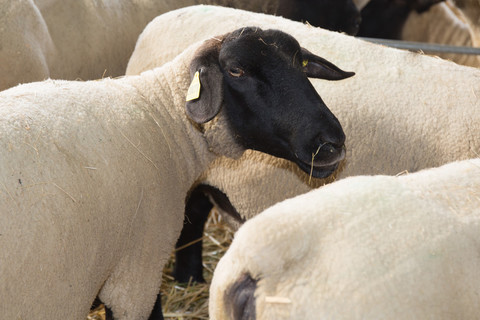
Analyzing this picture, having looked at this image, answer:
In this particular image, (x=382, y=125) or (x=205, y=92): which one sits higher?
(x=205, y=92)

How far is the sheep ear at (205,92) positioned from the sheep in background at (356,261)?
101cm

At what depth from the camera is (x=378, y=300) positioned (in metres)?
1.33

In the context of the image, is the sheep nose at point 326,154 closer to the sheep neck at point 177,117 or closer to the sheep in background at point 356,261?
the sheep neck at point 177,117

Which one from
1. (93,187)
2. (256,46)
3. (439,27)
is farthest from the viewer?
(439,27)

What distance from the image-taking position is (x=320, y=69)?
2.77 metres

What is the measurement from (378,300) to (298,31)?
2.19 m

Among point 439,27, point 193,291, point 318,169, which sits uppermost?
point 318,169

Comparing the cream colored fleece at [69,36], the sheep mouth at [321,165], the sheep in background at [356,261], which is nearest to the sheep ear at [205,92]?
the sheep mouth at [321,165]

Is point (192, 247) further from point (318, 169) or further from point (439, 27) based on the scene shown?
point (439, 27)

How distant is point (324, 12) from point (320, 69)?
90.9 inches

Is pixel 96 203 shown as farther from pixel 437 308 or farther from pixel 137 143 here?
pixel 437 308

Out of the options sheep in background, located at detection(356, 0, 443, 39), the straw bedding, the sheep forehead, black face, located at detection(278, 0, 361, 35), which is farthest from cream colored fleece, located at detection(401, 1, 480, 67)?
the sheep forehead

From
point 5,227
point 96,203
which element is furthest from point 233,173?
point 5,227

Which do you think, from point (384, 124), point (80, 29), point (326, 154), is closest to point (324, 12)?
point (80, 29)
